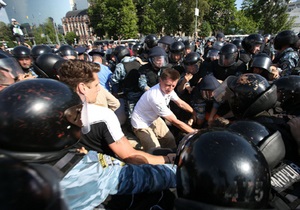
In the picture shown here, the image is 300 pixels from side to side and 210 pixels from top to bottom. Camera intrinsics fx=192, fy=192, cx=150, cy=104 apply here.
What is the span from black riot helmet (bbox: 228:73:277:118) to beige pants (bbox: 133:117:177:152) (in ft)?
5.47

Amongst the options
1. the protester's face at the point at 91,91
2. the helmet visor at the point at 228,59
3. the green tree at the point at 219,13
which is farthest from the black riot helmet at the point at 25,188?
the green tree at the point at 219,13

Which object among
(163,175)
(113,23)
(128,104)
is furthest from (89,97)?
(113,23)

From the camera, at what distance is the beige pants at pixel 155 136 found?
341 centimetres

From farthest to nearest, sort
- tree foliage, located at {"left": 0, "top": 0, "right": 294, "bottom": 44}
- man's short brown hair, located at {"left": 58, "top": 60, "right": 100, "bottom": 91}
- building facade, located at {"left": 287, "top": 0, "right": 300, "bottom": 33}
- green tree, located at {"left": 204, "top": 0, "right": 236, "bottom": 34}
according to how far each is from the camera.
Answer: green tree, located at {"left": 204, "top": 0, "right": 236, "bottom": 34} → building facade, located at {"left": 287, "top": 0, "right": 300, "bottom": 33} → tree foliage, located at {"left": 0, "top": 0, "right": 294, "bottom": 44} → man's short brown hair, located at {"left": 58, "top": 60, "right": 100, "bottom": 91}

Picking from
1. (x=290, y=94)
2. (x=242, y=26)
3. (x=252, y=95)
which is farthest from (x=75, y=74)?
(x=242, y=26)

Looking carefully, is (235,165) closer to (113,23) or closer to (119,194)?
(119,194)

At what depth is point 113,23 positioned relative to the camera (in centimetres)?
4053

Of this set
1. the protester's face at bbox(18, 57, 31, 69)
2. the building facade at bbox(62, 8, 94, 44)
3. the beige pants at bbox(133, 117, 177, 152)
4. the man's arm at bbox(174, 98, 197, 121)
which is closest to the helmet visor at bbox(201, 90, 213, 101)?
the man's arm at bbox(174, 98, 197, 121)

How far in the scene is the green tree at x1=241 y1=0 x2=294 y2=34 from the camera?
3678 cm

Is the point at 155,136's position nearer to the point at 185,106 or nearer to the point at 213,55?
the point at 185,106

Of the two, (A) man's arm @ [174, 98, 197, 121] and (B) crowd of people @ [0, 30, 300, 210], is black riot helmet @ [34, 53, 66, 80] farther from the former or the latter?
(A) man's arm @ [174, 98, 197, 121]

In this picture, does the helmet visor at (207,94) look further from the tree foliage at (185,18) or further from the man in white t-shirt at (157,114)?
the tree foliage at (185,18)

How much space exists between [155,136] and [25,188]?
10.1ft

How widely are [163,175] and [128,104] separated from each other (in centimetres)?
321
